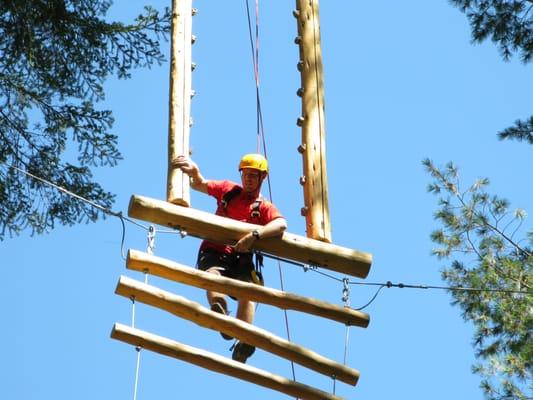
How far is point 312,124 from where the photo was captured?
26.7 ft

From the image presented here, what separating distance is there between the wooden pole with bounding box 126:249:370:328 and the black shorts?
1.25 feet

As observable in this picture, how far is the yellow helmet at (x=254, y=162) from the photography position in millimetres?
7812

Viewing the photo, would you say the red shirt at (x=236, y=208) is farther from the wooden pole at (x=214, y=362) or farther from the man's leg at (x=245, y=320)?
the wooden pole at (x=214, y=362)

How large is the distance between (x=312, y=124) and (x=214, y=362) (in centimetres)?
170

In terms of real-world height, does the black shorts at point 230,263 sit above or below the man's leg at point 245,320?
above

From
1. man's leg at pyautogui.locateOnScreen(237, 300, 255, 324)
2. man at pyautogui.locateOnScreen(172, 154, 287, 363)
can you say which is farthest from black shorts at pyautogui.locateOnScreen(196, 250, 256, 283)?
man's leg at pyautogui.locateOnScreen(237, 300, 255, 324)

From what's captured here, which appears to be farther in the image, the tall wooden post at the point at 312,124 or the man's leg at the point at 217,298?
the tall wooden post at the point at 312,124

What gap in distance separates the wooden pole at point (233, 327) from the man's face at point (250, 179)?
89 cm

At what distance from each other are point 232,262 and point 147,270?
2.16ft

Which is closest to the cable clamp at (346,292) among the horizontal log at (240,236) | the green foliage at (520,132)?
the horizontal log at (240,236)

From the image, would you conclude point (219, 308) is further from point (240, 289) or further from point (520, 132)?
point (520, 132)

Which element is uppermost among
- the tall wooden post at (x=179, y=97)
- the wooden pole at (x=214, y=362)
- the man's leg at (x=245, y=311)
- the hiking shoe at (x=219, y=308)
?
the tall wooden post at (x=179, y=97)

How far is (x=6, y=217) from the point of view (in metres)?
10.2

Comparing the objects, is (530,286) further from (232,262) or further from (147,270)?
(147,270)
